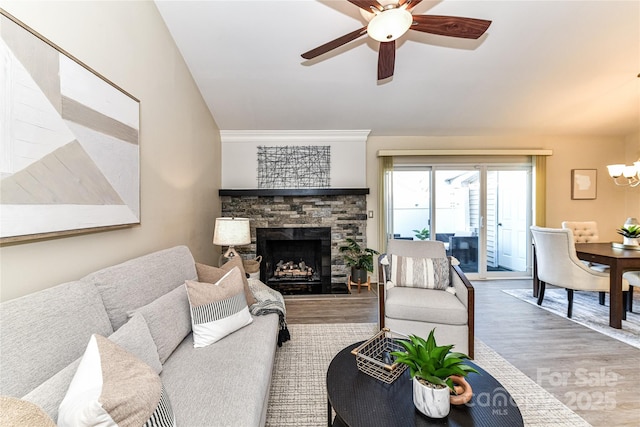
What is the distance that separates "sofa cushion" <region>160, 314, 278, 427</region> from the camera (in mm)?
1072

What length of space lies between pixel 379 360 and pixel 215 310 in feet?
3.36

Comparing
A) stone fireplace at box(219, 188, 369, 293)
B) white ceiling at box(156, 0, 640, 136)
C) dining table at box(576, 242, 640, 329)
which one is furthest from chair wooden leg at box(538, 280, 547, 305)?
white ceiling at box(156, 0, 640, 136)

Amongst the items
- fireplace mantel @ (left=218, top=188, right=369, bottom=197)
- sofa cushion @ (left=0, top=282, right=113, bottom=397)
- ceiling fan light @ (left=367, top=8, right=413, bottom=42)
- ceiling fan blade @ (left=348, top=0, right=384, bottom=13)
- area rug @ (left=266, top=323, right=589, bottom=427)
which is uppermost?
ceiling fan blade @ (left=348, top=0, right=384, bottom=13)

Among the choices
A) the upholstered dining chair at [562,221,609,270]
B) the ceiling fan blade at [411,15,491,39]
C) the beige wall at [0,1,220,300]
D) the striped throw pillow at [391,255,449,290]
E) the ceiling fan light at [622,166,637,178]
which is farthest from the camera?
the upholstered dining chair at [562,221,609,270]

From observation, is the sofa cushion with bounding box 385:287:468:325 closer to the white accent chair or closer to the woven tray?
the white accent chair

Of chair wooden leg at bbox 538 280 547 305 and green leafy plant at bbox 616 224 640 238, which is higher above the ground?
green leafy plant at bbox 616 224 640 238

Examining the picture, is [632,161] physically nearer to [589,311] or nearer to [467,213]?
[467,213]

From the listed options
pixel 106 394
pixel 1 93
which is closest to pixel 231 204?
pixel 1 93

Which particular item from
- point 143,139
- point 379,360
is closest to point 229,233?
point 143,139

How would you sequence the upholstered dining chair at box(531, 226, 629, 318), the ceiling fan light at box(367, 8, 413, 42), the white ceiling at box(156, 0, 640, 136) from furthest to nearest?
the upholstered dining chair at box(531, 226, 629, 318) < the white ceiling at box(156, 0, 640, 136) < the ceiling fan light at box(367, 8, 413, 42)

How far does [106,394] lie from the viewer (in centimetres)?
Answer: 78

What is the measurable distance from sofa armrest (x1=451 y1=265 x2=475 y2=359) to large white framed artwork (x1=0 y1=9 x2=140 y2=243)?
2.62 meters

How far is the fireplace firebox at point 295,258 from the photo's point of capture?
13.6 ft

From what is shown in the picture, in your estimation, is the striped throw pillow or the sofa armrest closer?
the sofa armrest
